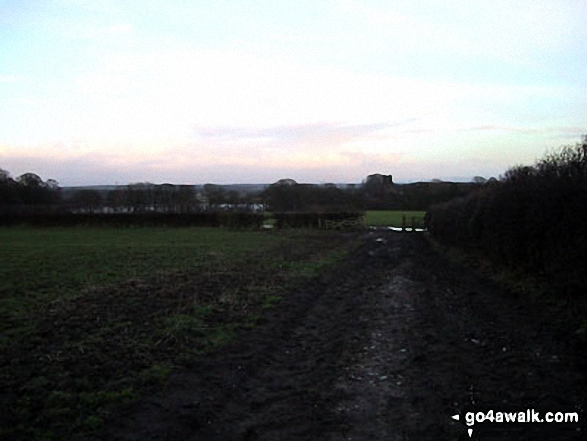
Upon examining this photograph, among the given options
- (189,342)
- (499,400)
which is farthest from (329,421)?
(189,342)

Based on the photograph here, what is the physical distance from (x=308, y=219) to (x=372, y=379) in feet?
175

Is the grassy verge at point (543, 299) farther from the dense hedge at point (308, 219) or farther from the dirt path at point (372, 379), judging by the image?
the dense hedge at point (308, 219)

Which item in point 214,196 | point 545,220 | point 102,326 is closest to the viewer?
Result: point 102,326

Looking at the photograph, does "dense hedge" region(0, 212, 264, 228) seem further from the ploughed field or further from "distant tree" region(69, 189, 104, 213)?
the ploughed field

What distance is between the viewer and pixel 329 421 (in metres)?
4.85

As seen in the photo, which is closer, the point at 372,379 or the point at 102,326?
the point at 372,379

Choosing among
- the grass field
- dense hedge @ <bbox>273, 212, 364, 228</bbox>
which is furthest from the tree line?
the grass field

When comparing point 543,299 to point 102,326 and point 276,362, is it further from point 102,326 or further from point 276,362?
point 102,326

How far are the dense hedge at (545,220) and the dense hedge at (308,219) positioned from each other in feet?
139

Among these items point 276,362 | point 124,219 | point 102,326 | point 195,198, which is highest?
point 195,198

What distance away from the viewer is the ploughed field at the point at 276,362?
4.81m

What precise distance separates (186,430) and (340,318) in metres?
5.58

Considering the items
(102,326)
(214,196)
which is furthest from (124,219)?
(102,326)

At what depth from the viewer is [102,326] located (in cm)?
870
